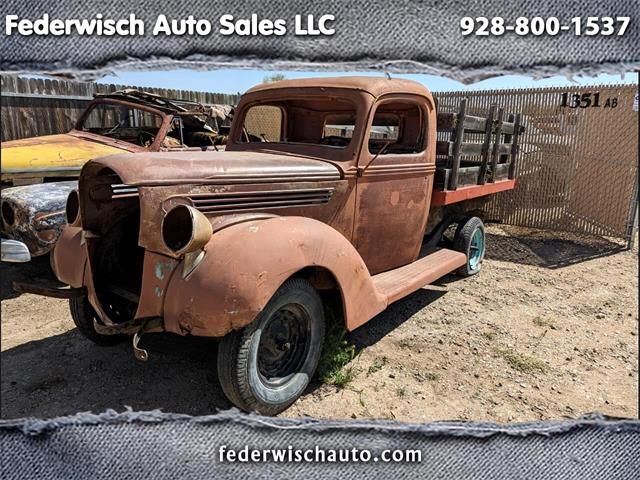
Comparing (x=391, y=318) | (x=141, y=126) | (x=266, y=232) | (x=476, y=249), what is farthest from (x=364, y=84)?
(x=141, y=126)

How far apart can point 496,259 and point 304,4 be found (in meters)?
5.17

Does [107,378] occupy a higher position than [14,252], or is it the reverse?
[14,252]

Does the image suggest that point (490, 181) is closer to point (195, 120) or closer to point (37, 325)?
point (195, 120)

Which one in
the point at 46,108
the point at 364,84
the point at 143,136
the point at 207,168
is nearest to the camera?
the point at 207,168

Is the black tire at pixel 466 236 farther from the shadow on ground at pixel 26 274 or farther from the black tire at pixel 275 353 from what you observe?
the shadow on ground at pixel 26 274

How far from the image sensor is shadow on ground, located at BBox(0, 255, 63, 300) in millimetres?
4263

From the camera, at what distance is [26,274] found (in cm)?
445

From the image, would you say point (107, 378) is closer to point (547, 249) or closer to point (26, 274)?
point (26, 274)

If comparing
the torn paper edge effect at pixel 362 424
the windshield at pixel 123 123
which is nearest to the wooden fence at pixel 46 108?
the windshield at pixel 123 123

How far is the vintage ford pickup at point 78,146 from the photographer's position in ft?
11.9

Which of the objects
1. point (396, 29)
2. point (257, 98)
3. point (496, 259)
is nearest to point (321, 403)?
point (396, 29)

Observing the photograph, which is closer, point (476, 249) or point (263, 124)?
point (263, 124)

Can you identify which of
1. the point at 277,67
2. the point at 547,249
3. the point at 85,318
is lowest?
the point at 547,249

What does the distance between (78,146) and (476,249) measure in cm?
445
